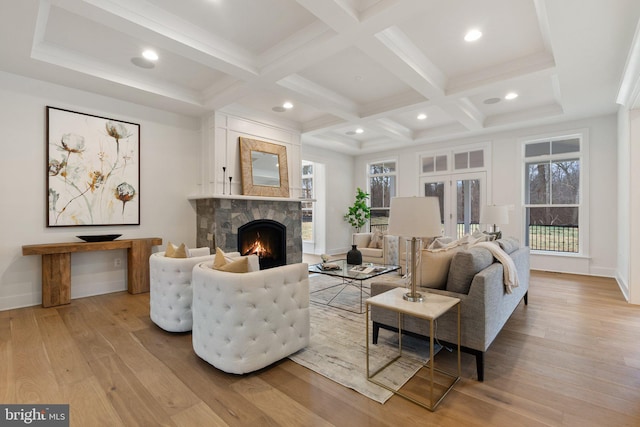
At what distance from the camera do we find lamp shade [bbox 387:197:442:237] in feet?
6.82

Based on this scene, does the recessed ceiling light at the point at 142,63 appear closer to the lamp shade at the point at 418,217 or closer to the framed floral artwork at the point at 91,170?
Answer: the framed floral artwork at the point at 91,170

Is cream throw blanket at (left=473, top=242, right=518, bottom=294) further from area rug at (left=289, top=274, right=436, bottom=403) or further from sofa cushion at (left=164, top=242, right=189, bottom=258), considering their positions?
sofa cushion at (left=164, top=242, right=189, bottom=258)

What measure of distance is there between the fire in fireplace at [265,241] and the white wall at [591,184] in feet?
14.3

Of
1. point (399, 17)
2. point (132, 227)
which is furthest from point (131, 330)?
point (399, 17)

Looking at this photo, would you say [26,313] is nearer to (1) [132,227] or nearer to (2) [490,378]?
(1) [132,227]

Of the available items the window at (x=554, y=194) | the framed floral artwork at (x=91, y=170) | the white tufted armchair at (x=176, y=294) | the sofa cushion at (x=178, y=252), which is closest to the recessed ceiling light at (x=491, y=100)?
the window at (x=554, y=194)

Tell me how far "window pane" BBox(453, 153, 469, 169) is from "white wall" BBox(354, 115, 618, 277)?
0.81 ft

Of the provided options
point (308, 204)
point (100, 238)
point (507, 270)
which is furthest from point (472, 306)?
point (308, 204)

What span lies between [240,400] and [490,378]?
1718 millimetres

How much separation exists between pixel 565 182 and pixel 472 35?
13.9 ft

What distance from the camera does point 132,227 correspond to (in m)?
4.63

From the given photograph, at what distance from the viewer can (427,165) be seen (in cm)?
746

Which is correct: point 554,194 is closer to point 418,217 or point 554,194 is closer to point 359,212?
point 359,212

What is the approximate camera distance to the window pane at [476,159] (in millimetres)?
6660
